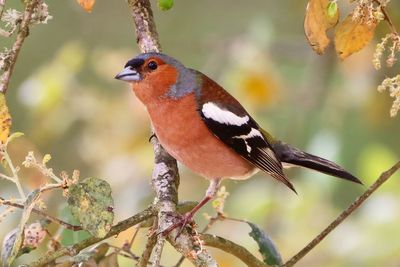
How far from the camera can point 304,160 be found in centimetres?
389

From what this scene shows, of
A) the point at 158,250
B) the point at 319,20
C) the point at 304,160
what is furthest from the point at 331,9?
the point at 304,160

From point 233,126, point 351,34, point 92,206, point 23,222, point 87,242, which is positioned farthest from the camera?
point 233,126

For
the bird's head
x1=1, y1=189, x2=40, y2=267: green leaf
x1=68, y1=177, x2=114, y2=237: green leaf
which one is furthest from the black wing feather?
x1=1, y1=189, x2=40, y2=267: green leaf

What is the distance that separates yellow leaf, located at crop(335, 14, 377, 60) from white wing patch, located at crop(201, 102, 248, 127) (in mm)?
1127

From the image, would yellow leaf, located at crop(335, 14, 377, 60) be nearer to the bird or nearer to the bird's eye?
the bird

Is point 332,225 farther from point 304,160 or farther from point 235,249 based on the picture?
point 304,160

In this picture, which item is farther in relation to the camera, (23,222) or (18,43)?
(18,43)

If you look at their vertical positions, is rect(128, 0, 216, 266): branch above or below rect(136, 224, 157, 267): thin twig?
above

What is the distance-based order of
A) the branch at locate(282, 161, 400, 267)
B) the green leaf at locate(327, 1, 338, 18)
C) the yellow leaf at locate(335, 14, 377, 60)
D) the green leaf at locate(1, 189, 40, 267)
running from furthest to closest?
the branch at locate(282, 161, 400, 267) < the yellow leaf at locate(335, 14, 377, 60) < the green leaf at locate(327, 1, 338, 18) < the green leaf at locate(1, 189, 40, 267)

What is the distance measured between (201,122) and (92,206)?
4.14ft

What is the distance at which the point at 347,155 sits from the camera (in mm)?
6203

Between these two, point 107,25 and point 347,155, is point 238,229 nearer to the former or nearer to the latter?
point 347,155

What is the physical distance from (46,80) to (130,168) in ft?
2.34

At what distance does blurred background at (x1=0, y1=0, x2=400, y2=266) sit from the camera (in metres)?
4.29
